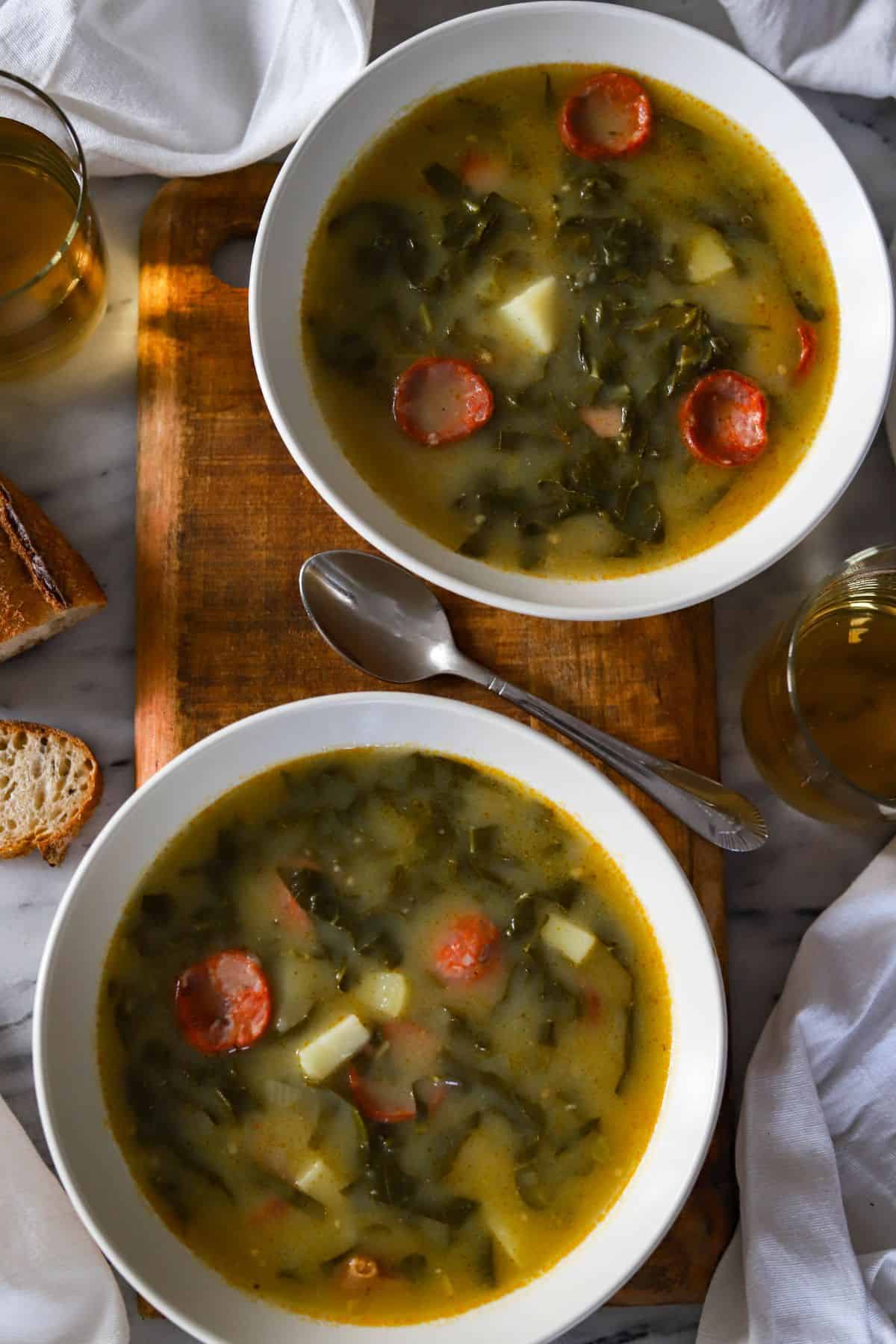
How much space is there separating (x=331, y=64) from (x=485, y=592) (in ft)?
4.06

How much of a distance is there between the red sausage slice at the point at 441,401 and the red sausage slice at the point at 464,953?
96cm

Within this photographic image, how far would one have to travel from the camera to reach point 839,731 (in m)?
2.91

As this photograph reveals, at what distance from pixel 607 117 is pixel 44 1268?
258 cm

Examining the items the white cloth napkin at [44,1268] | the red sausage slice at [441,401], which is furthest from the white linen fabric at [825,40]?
the white cloth napkin at [44,1268]

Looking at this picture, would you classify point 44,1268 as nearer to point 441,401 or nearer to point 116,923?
point 116,923

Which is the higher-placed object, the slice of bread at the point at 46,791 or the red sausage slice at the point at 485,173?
the red sausage slice at the point at 485,173

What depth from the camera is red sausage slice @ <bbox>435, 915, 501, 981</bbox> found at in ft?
8.90

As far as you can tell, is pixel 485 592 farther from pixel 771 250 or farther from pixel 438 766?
pixel 771 250

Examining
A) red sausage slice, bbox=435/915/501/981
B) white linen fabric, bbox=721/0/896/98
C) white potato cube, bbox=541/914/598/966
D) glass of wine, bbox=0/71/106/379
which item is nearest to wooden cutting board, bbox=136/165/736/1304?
glass of wine, bbox=0/71/106/379

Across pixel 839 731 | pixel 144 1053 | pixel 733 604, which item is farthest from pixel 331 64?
pixel 144 1053

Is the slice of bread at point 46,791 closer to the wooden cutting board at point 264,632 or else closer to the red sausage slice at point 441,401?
the wooden cutting board at point 264,632

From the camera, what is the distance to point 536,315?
8.87 feet

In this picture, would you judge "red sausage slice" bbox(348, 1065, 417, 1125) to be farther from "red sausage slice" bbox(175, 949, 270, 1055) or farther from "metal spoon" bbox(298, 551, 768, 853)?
"metal spoon" bbox(298, 551, 768, 853)

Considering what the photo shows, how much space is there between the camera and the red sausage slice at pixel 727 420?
2691 mm
